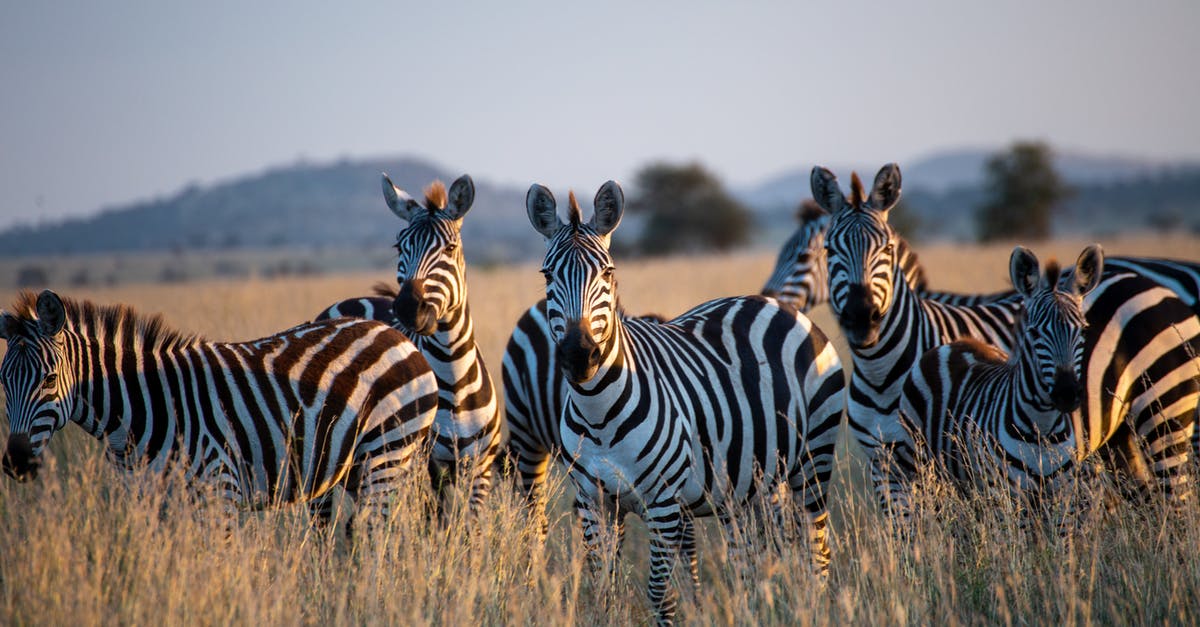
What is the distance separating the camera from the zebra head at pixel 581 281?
3733 mm

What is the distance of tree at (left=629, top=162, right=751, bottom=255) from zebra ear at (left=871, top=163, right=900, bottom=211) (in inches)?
1523

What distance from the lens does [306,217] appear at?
105m

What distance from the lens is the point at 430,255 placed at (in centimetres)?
527

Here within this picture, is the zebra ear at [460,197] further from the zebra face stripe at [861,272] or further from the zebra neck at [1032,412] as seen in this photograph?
the zebra neck at [1032,412]

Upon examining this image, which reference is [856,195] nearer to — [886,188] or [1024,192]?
[886,188]

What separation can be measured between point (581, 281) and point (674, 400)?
3.06 ft

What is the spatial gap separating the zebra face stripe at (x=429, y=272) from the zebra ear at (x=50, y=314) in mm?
1691

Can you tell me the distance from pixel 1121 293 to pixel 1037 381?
121cm

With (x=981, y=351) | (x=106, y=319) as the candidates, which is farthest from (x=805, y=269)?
(x=106, y=319)

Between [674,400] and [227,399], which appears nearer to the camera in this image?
[674,400]

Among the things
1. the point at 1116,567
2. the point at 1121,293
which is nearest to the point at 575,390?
the point at 1116,567

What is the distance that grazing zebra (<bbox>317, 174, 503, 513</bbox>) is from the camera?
206 inches

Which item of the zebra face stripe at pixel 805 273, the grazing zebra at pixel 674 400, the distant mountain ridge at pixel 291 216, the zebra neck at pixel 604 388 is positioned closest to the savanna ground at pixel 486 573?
the grazing zebra at pixel 674 400

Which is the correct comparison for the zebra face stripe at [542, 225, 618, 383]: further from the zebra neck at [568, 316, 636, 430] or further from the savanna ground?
the savanna ground
